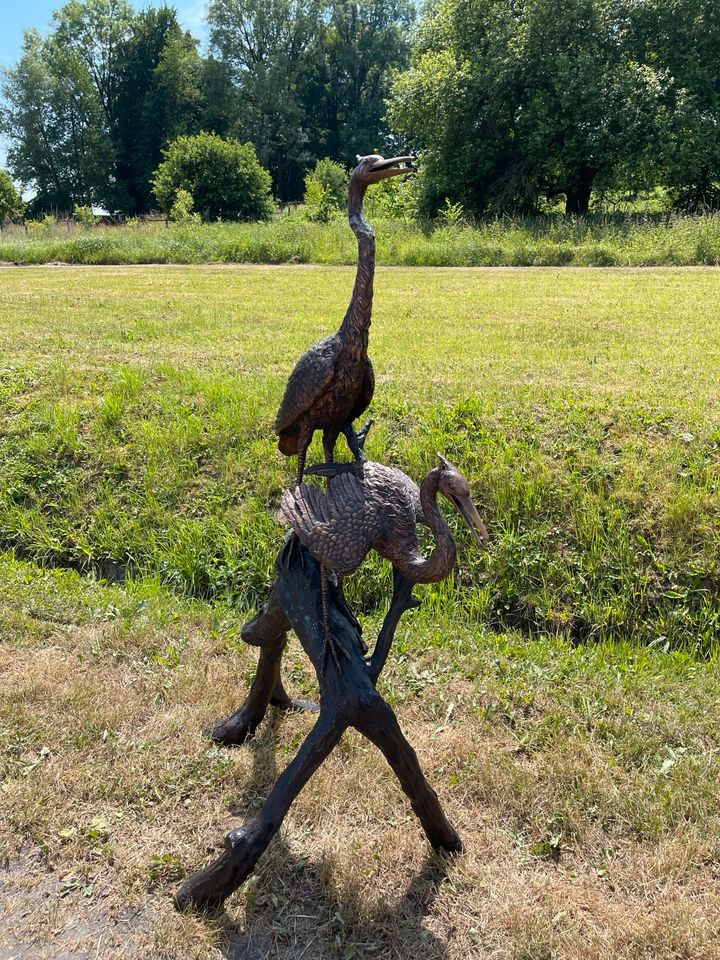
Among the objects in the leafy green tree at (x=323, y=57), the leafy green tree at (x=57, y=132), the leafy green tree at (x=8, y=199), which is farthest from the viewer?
the leafy green tree at (x=323, y=57)

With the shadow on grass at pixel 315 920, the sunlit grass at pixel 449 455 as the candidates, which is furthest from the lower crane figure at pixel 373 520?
the sunlit grass at pixel 449 455

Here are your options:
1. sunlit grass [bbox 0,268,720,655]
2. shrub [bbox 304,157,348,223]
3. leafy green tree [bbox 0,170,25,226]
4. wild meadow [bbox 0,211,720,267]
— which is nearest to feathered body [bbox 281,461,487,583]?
sunlit grass [bbox 0,268,720,655]

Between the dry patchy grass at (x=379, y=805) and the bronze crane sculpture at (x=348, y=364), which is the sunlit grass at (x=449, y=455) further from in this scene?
the bronze crane sculpture at (x=348, y=364)

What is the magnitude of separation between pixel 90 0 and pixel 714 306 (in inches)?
1891

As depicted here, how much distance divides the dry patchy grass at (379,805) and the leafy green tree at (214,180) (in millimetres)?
24861

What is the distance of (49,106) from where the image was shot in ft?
129

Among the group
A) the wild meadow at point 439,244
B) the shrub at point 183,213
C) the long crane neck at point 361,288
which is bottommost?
the long crane neck at point 361,288

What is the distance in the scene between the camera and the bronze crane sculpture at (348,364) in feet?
7.74

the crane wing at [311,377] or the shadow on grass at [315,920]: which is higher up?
the crane wing at [311,377]

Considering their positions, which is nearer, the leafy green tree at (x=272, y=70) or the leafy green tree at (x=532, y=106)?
the leafy green tree at (x=532, y=106)

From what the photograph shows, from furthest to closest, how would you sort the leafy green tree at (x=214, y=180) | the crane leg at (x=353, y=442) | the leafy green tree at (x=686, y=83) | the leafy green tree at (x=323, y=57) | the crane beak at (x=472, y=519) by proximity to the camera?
the leafy green tree at (x=323, y=57) < the leafy green tree at (x=214, y=180) < the leafy green tree at (x=686, y=83) < the crane leg at (x=353, y=442) < the crane beak at (x=472, y=519)

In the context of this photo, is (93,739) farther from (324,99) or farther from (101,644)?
(324,99)

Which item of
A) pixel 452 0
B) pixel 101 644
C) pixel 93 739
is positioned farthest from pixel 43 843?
pixel 452 0

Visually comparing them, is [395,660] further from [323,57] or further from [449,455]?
[323,57]
